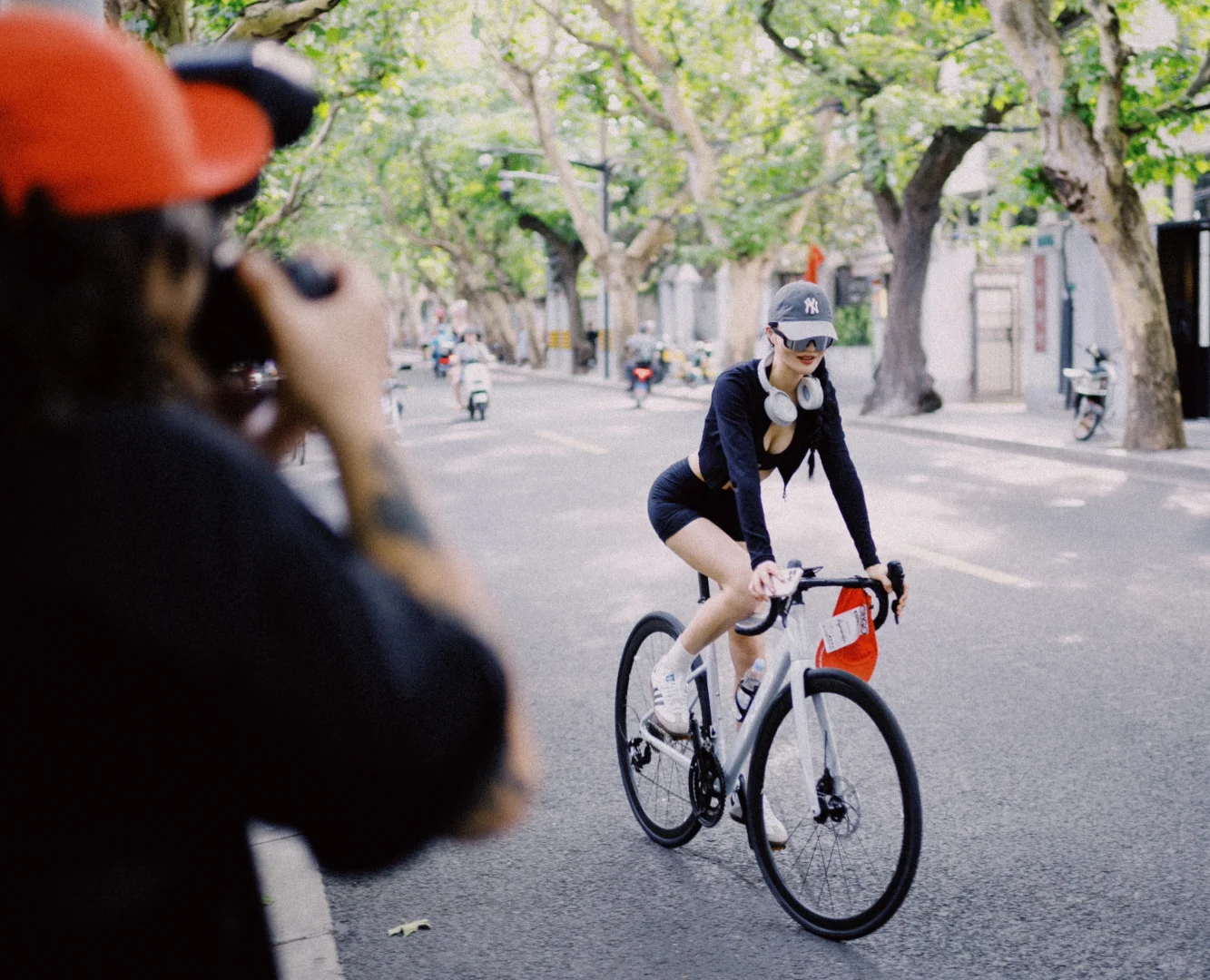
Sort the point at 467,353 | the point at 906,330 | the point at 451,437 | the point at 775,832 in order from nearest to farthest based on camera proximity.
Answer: the point at 775,832
the point at 451,437
the point at 906,330
the point at 467,353

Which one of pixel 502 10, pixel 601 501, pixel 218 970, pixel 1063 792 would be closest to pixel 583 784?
pixel 1063 792

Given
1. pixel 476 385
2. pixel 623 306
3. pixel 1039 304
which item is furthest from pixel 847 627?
pixel 623 306

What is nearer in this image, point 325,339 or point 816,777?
point 325,339

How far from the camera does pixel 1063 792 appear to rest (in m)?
5.02

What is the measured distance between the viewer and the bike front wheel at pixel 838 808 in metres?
3.61

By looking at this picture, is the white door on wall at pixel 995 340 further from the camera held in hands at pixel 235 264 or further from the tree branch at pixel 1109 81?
the camera held in hands at pixel 235 264

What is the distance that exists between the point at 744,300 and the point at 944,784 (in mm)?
27362

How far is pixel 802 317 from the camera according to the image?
4094 mm

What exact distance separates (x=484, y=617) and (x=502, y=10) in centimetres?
3368

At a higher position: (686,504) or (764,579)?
(686,504)

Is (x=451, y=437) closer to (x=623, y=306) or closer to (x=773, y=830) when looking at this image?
(x=773, y=830)

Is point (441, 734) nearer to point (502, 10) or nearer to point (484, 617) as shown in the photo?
point (484, 617)

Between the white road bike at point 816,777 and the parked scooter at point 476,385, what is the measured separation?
837 inches

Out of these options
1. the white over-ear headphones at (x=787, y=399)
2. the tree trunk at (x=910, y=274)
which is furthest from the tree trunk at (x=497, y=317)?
the white over-ear headphones at (x=787, y=399)
